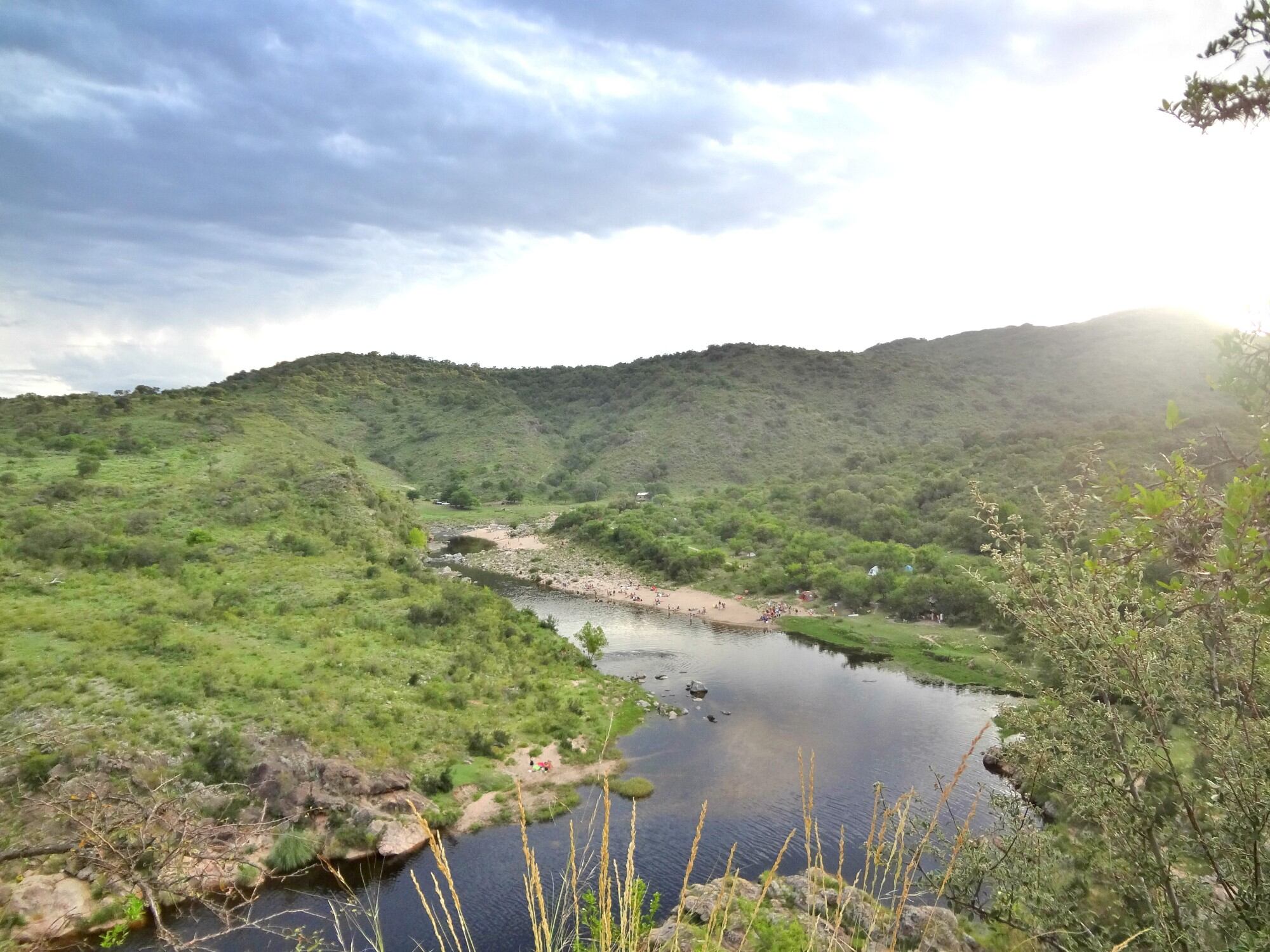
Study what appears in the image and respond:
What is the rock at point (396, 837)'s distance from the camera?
66.1 ft

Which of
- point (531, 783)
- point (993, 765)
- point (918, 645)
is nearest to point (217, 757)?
point (531, 783)

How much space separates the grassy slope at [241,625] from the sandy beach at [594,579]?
12460 mm

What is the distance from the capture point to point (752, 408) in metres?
121

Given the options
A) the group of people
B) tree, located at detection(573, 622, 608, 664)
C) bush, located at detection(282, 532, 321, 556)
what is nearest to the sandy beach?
the group of people

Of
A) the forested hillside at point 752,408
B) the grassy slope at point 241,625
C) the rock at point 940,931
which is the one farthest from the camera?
the forested hillside at point 752,408

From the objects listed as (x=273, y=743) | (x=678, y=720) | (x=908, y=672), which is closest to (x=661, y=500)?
(x=908, y=672)

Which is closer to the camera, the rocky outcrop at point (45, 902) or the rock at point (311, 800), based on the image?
the rocky outcrop at point (45, 902)

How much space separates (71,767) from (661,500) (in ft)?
221

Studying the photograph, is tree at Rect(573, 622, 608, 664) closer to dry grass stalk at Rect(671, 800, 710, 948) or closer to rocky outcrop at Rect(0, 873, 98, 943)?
rocky outcrop at Rect(0, 873, 98, 943)

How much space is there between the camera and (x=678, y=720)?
30656 mm

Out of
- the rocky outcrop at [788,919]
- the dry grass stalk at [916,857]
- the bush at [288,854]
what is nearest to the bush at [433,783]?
the bush at [288,854]

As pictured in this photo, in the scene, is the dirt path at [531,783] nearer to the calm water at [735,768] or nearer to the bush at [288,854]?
the calm water at [735,768]

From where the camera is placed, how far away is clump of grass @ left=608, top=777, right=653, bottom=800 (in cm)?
2386

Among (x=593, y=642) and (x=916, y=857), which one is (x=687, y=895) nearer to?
(x=916, y=857)
